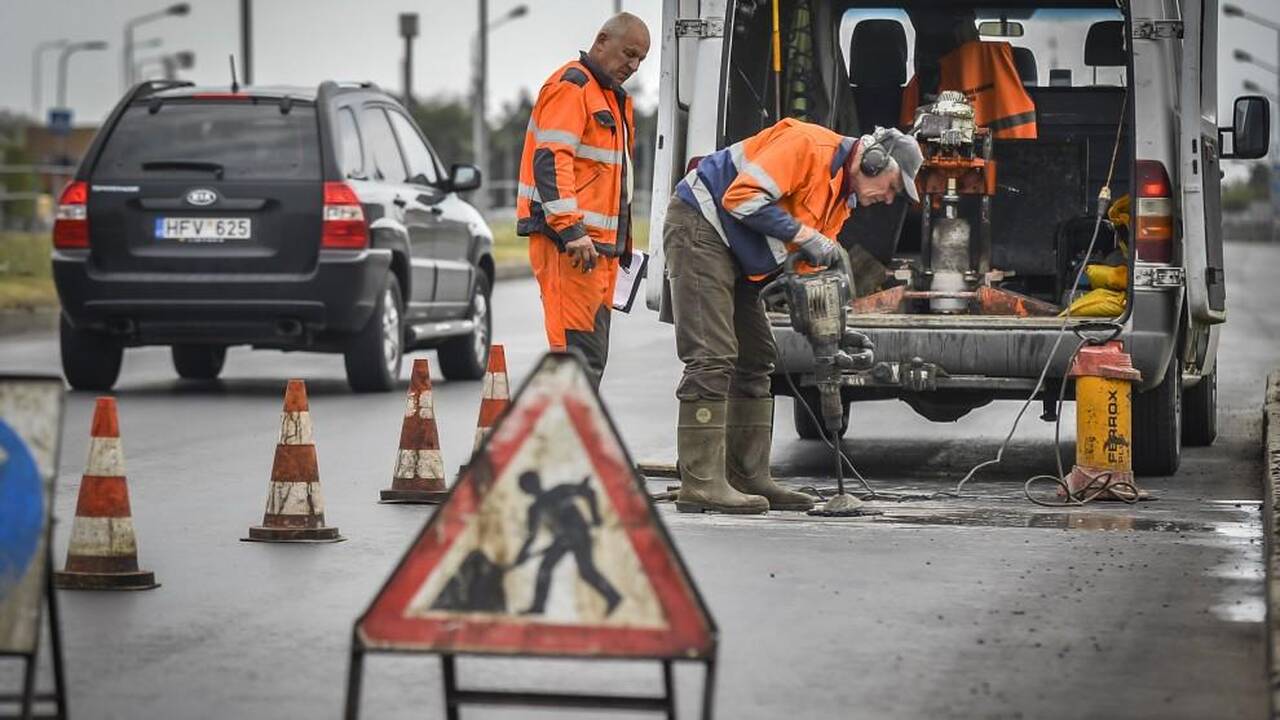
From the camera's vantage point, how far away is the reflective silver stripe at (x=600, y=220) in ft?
35.0

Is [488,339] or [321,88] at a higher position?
[321,88]

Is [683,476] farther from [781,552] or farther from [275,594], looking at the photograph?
[275,594]

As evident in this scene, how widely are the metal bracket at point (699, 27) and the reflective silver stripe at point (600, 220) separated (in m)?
1.12

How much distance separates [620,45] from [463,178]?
20.3ft

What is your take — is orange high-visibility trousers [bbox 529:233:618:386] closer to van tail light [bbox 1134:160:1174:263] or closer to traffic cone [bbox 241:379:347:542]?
traffic cone [bbox 241:379:347:542]

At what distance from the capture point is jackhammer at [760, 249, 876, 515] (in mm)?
9898

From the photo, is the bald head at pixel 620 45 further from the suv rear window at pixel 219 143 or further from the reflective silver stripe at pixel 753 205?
the suv rear window at pixel 219 143

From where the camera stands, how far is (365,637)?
17.4 feet

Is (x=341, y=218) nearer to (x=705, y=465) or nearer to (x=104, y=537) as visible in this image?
(x=705, y=465)

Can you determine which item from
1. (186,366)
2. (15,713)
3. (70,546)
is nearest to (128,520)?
(70,546)

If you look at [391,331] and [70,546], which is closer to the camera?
[70,546]

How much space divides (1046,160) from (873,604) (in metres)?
6.55

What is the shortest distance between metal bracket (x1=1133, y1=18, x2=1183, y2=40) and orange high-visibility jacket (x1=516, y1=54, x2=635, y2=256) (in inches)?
85.8

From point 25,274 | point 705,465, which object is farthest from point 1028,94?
point 25,274
